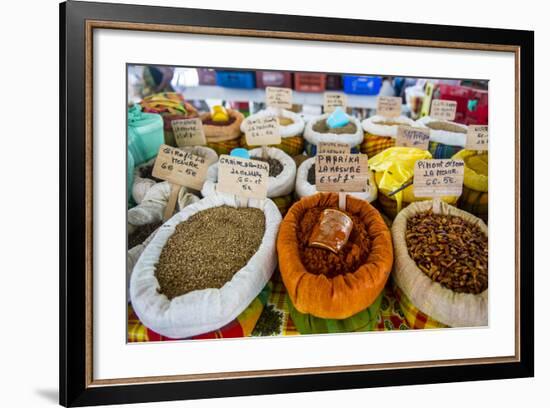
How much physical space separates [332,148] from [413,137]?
10.0 inches

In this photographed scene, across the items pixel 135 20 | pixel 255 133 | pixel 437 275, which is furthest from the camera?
pixel 255 133

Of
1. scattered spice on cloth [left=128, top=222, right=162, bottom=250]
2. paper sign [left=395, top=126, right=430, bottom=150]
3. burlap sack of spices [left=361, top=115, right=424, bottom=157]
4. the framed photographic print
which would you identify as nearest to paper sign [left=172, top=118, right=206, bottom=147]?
the framed photographic print

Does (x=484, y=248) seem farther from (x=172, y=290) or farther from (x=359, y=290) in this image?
(x=172, y=290)

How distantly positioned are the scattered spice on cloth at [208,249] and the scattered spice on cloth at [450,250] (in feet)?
1.26

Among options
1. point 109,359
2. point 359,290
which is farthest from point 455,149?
point 109,359

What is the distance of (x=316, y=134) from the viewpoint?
3.77ft

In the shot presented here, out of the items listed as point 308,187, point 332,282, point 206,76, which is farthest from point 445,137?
point 206,76

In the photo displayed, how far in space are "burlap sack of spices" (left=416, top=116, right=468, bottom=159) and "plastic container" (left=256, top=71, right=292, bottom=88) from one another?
1.39 feet

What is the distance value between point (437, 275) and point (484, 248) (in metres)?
0.17

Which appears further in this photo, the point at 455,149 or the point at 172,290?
the point at 455,149

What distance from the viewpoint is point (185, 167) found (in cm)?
106

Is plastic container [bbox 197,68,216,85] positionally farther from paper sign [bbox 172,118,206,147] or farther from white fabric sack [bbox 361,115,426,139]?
white fabric sack [bbox 361,115,426,139]

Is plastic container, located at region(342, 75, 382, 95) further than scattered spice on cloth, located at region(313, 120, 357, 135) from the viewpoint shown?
No

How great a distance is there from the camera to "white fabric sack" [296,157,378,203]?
1.10 meters
